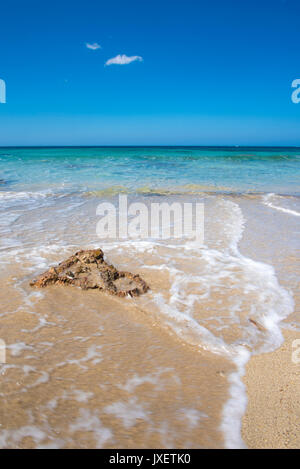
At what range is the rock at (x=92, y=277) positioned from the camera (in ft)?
12.0

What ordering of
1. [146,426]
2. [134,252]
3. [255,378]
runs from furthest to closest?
[134,252], [255,378], [146,426]

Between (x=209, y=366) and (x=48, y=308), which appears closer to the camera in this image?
(x=209, y=366)

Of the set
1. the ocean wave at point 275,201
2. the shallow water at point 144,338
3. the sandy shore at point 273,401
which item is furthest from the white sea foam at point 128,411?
the ocean wave at point 275,201

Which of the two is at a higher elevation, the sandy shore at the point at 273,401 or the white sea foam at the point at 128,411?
the sandy shore at the point at 273,401

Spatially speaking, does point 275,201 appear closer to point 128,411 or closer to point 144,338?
point 144,338

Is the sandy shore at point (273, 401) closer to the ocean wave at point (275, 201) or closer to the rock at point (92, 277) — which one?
the rock at point (92, 277)

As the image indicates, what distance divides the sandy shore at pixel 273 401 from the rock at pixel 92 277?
5.48ft

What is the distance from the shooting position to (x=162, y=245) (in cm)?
539

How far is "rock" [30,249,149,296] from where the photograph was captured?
12.0 feet

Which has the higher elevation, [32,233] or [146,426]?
[32,233]
